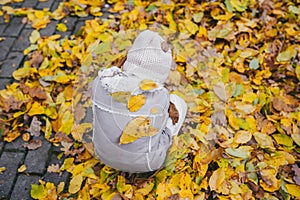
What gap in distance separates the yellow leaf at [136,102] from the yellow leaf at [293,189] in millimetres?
898

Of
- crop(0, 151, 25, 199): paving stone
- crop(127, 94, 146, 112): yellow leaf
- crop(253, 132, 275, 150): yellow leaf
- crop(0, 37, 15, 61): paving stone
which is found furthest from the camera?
crop(0, 37, 15, 61): paving stone

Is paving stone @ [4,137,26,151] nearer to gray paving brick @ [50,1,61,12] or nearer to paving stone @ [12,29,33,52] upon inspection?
paving stone @ [12,29,33,52]

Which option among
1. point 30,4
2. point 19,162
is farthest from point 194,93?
point 30,4

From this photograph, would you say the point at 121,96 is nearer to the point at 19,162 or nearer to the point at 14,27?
the point at 19,162

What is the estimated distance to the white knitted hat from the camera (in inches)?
74.8

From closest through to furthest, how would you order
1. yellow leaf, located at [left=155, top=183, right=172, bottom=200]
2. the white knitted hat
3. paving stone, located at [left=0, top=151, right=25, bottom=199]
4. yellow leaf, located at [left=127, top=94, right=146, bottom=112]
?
yellow leaf, located at [left=127, top=94, right=146, bottom=112], the white knitted hat, yellow leaf, located at [left=155, top=183, right=172, bottom=200], paving stone, located at [left=0, top=151, right=25, bottom=199]

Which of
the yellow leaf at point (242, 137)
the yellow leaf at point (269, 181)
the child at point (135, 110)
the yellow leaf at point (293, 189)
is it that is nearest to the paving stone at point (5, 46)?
the child at point (135, 110)

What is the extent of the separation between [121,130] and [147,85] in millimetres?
235

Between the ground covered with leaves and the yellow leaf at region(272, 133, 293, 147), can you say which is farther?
the yellow leaf at region(272, 133, 293, 147)

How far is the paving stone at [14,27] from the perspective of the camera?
307 cm

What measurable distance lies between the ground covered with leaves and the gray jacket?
5.9 inches

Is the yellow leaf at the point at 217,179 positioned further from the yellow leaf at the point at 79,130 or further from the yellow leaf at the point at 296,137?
the yellow leaf at the point at 79,130

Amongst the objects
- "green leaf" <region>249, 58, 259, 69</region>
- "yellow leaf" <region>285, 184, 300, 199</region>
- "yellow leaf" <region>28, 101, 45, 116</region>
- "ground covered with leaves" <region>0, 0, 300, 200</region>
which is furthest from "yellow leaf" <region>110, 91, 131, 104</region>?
"green leaf" <region>249, 58, 259, 69</region>

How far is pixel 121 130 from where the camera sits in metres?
1.85
